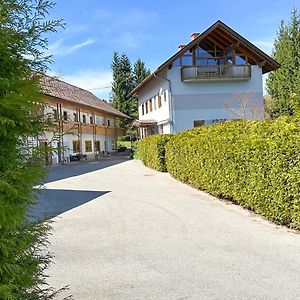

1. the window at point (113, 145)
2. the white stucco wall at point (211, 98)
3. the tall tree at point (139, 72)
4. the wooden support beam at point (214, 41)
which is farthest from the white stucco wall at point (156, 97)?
the tall tree at point (139, 72)

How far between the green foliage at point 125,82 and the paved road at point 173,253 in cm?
5067

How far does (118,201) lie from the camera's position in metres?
10.5

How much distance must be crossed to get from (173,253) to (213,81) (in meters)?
22.6

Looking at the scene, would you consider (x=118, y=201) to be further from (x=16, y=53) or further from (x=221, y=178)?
(x=16, y=53)

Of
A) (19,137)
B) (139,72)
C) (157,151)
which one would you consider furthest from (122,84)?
(19,137)

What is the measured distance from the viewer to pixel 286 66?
34406 mm

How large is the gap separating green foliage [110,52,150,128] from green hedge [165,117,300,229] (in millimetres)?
48030

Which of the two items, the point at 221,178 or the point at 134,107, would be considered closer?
the point at 221,178

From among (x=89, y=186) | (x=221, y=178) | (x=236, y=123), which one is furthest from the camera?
(x=89, y=186)

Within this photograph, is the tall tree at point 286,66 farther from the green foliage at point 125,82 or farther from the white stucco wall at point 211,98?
the green foliage at point 125,82

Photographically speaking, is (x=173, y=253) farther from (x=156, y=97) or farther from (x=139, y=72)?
(x=139, y=72)

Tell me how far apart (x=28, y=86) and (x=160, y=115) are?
2709 cm

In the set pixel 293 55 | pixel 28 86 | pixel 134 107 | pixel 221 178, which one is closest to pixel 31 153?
pixel 28 86

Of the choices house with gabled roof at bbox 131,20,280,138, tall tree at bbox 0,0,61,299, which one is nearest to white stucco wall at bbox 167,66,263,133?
house with gabled roof at bbox 131,20,280,138
